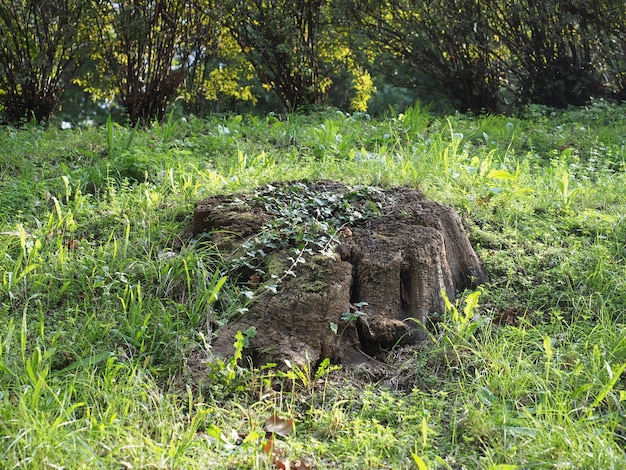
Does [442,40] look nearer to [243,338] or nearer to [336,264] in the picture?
[336,264]

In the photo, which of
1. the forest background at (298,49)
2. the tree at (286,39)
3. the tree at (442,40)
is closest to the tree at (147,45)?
the forest background at (298,49)

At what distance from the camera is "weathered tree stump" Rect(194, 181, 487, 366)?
313 cm

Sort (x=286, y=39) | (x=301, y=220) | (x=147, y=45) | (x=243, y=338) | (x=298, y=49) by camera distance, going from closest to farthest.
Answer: (x=243, y=338)
(x=301, y=220)
(x=147, y=45)
(x=286, y=39)
(x=298, y=49)

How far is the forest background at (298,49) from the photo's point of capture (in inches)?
290

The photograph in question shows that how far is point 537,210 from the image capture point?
4461 millimetres

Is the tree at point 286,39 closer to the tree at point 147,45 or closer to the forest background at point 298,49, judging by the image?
the forest background at point 298,49

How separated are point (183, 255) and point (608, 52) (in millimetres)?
7251

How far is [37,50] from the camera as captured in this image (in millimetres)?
7438

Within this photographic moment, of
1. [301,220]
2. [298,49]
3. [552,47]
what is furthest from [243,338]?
[552,47]

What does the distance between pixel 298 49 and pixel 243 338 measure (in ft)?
18.8

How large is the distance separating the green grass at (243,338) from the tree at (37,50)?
2591 mm

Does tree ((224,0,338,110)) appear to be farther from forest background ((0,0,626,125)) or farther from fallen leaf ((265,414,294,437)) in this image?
fallen leaf ((265,414,294,437))

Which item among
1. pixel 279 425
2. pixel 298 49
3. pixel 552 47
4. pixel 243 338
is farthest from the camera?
pixel 552 47

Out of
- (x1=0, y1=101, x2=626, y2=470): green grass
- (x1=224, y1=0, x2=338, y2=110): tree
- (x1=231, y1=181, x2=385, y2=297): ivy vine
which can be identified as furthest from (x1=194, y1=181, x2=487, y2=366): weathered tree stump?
(x1=224, y1=0, x2=338, y2=110): tree
